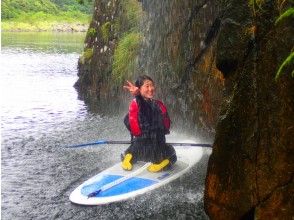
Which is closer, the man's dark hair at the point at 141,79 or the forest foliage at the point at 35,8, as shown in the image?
the man's dark hair at the point at 141,79

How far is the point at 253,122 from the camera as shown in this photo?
577 cm

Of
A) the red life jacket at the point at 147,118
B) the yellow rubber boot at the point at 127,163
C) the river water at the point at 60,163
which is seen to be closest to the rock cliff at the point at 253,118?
the river water at the point at 60,163

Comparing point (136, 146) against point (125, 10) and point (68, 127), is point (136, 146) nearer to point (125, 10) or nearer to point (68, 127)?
point (68, 127)

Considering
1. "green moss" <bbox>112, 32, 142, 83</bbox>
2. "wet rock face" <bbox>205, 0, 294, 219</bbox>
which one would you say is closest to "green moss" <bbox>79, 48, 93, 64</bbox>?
"green moss" <bbox>112, 32, 142, 83</bbox>

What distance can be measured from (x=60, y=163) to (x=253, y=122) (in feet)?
24.5

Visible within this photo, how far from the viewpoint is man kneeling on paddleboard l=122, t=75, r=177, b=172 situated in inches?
377

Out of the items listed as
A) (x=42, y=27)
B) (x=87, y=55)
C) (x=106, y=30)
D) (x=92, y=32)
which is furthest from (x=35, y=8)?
(x=106, y=30)

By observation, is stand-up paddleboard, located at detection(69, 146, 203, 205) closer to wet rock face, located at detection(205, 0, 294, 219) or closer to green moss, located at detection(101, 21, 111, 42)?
wet rock face, located at detection(205, 0, 294, 219)

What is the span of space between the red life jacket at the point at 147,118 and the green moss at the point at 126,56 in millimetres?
8148

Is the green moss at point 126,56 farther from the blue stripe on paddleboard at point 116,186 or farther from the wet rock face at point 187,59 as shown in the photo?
the blue stripe on paddleboard at point 116,186

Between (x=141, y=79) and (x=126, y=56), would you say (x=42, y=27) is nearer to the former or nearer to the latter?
(x=126, y=56)

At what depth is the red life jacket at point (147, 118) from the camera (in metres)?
9.70

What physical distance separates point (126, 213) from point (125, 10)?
42.0 feet

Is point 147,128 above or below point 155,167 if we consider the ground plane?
above
